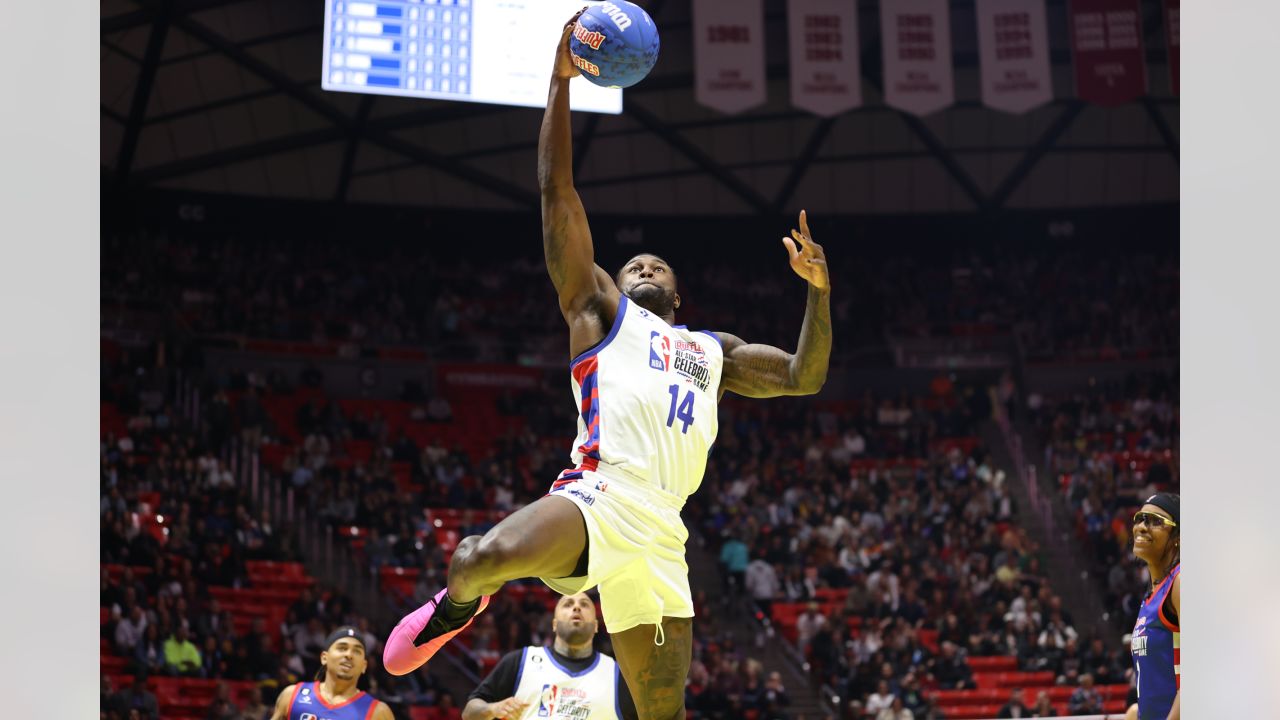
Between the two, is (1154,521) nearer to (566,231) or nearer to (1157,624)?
(1157,624)

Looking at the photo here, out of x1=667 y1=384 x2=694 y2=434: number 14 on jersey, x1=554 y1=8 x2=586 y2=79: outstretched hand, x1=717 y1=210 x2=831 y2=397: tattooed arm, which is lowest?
x1=667 y1=384 x2=694 y2=434: number 14 on jersey

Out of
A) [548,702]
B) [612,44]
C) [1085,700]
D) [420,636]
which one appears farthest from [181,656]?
[612,44]

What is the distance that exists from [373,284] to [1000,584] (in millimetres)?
12829

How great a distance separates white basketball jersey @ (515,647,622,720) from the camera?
8.18 m

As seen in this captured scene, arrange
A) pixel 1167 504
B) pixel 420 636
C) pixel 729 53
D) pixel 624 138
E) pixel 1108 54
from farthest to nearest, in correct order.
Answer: pixel 624 138
pixel 1108 54
pixel 729 53
pixel 1167 504
pixel 420 636

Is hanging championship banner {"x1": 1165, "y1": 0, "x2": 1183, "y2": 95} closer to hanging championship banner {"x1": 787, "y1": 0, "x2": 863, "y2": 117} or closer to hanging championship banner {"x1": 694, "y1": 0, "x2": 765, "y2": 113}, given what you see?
hanging championship banner {"x1": 787, "y1": 0, "x2": 863, "y2": 117}

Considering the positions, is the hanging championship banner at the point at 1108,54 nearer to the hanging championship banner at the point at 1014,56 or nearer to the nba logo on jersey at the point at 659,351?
the hanging championship banner at the point at 1014,56

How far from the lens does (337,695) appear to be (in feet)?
29.0

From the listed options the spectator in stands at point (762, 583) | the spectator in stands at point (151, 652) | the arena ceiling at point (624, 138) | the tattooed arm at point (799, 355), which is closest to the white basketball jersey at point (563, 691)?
the tattooed arm at point (799, 355)

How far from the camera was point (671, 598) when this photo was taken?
5.07 m

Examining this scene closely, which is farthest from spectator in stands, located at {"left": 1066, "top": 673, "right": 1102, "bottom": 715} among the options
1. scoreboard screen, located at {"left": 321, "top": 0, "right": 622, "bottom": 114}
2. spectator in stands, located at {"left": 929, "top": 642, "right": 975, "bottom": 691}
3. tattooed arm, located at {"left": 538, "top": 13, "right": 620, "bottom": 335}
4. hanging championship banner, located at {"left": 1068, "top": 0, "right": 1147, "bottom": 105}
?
tattooed arm, located at {"left": 538, "top": 13, "right": 620, "bottom": 335}

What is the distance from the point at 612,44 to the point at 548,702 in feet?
15.4

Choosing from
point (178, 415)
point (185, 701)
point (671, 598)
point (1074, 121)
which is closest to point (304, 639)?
point (185, 701)

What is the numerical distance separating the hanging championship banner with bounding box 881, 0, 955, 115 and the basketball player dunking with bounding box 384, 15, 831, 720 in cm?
1272
